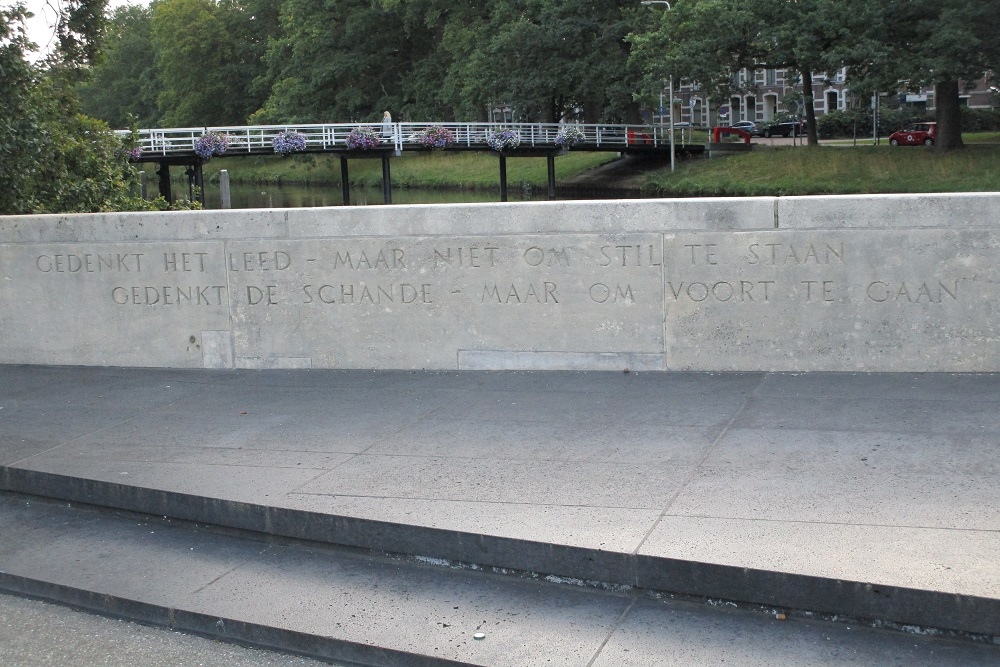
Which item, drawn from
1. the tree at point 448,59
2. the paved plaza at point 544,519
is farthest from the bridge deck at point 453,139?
the paved plaza at point 544,519

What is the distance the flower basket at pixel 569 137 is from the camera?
2181 inches

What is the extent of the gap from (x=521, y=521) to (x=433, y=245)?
3814 millimetres

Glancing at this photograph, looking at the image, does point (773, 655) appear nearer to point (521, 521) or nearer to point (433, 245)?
point (521, 521)

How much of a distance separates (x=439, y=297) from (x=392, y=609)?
4.16m

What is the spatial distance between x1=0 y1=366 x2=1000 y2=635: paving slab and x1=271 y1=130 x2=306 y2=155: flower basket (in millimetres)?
44470

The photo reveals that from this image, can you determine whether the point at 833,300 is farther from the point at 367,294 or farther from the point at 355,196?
the point at 355,196

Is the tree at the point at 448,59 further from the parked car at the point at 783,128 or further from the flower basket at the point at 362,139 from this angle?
the parked car at the point at 783,128

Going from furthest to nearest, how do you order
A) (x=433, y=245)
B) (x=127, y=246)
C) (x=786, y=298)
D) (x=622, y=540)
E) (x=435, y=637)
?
(x=127, y=246), (x=433, y=245), (x=786, y=298), (x=622, y=540), (x=435, y=637)

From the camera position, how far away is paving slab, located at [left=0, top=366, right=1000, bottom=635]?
4.37m

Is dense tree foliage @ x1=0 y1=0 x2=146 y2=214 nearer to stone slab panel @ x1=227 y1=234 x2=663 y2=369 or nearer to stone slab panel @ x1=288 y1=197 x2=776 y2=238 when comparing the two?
stone slab panel @ x1=227 y1=234 x2=663 y2=369

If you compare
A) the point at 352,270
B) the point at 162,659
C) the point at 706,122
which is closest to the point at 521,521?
the point at 162,659

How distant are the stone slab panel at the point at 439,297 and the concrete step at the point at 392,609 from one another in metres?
3.16

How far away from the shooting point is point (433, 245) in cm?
840

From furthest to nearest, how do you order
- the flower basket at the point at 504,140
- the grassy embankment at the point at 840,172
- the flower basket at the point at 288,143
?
the flower basket at the point at 504,140 < the flower basket at the point at 288,143 < the grassy embankment at the point at 840,172
